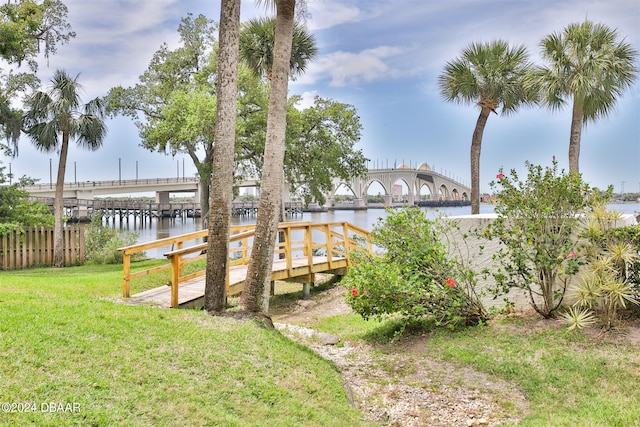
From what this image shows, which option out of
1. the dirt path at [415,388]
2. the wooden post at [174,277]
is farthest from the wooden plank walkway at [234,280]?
the dirt path at [415,388]

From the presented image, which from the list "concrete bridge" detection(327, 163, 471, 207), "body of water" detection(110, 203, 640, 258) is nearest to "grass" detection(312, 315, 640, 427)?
"body of water" detection(110, 203, 640, 258)

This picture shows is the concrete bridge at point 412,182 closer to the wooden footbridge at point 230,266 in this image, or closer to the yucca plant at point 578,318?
the wooden footbridge at point 230,266

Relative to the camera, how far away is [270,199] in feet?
23.0

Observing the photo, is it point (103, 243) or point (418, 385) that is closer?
point (418, 385)

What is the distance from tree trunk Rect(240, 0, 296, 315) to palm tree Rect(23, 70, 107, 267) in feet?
44.0

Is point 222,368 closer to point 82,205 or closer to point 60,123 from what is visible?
point 60,123

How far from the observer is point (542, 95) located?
15891mm

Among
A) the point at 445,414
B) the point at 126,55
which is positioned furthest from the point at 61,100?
the point at 445,414

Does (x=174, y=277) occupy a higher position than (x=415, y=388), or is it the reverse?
(x=174, y=277)

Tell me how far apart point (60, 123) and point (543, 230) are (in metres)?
17.1

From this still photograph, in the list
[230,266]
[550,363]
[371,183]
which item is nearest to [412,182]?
[371,183]

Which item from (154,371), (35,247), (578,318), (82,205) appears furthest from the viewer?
(82,205)

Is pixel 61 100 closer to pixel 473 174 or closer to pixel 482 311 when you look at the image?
pixel 473 174

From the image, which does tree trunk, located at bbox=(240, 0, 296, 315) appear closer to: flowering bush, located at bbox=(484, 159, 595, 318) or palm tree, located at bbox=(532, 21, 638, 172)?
flowering bush, located at bbox=(484, 159, 595, 318)
